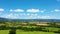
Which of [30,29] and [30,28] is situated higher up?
[30,28]

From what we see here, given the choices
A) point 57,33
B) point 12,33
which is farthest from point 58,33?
point 12,33

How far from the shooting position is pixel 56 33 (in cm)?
1512

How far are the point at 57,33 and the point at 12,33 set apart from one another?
16.5 ft

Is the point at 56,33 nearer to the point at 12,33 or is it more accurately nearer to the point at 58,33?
the point at 58,33

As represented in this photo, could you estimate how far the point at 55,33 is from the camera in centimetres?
1516

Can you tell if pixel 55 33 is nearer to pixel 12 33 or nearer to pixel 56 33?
pixel 56 33

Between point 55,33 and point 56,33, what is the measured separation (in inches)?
4.4

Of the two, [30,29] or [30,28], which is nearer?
[30,29]

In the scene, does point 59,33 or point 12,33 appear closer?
point 12,33

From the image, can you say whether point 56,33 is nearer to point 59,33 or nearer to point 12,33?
point 59,33

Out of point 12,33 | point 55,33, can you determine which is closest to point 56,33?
point 55,33

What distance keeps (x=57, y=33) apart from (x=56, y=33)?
284 millimetres

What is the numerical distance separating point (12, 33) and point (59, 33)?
534 centimetres

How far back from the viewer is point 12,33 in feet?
47.8
